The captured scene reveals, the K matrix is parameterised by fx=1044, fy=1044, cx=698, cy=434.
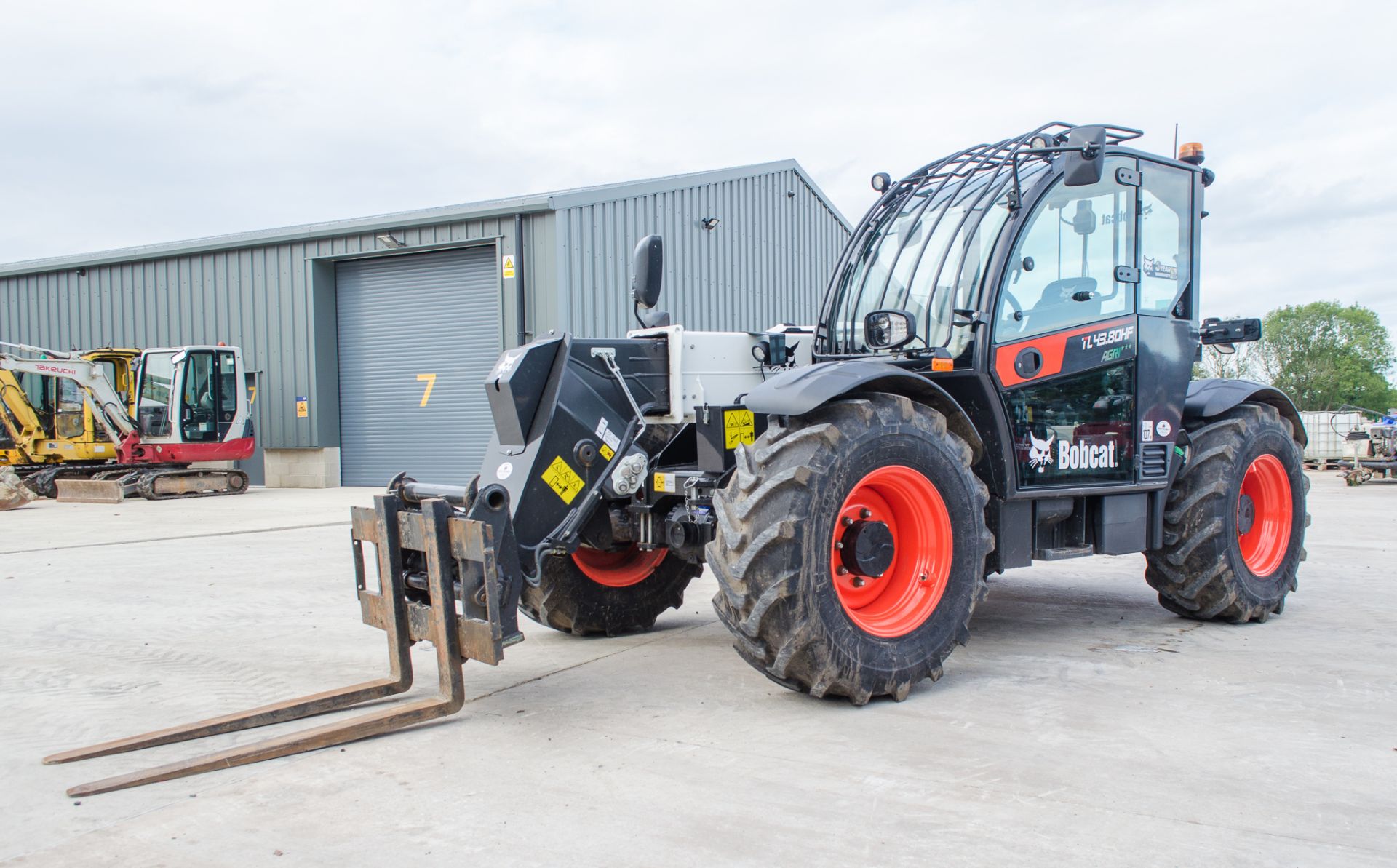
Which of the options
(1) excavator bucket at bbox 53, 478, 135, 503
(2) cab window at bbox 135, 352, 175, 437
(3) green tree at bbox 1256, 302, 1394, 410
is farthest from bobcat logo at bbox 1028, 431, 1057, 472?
(3) green tree at bbox 1256, 302, 1394, 410

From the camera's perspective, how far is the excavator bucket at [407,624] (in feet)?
12.7

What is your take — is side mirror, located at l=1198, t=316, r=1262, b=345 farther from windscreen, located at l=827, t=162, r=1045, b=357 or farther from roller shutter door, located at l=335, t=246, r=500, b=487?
roller shutter door, located at l=335, t=246, r=500, b=487

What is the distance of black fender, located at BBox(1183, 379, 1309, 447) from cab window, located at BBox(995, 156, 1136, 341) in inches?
38.4

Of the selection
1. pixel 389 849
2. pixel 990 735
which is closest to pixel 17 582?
pixel 389 849

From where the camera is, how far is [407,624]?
4383 mm

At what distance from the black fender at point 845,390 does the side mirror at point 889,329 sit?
228 mm

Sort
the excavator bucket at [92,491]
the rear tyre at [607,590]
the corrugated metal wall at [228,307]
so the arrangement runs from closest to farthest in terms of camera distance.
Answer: the rear tyre at [607,590], the excavator bucket at [92,491], the corrugated metal wall at [228,307]

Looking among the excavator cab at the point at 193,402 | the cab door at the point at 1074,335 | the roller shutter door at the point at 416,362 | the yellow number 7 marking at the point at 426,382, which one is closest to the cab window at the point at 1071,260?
the cab door at the point at 1074,335

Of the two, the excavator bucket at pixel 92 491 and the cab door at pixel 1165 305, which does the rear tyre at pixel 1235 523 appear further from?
the excavator bucket at pixel 92 491

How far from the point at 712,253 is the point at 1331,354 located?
63.9 meters

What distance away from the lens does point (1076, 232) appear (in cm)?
547

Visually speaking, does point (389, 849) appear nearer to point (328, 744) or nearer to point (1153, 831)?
point (328, 744)

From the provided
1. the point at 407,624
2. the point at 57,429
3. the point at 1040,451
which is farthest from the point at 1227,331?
the point at 57,429

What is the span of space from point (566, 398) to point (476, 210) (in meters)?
14.1
